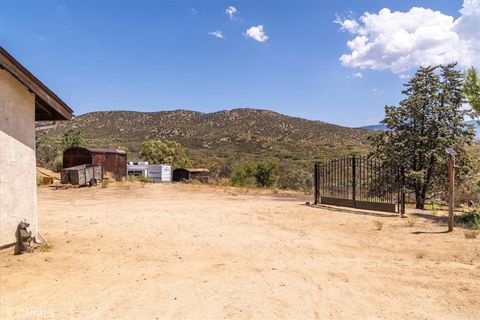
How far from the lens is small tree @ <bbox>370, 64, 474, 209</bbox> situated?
16656 millimetres

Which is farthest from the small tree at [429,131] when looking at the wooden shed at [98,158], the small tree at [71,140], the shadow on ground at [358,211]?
the small tree at [71,140]

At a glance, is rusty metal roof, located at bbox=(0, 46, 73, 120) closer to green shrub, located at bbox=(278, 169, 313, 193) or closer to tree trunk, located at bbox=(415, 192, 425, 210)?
tree trunk, located at bbox=(415, 192, 425, 210)

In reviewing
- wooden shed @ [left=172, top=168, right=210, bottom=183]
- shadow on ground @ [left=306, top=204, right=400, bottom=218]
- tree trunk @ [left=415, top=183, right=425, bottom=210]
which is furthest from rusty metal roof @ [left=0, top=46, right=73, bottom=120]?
wooden shed @ [left=172, top=168, right=210, bottom=183]

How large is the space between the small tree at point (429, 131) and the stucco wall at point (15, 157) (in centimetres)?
1384

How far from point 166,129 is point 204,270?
67.9 meters

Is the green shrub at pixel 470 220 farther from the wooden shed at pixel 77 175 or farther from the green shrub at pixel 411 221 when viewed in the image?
the wooden shed at pixel 77 175

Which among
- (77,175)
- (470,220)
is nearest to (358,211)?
(470,220)

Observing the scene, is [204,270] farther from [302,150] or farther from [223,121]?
[223,121]

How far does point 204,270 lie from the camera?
7016mm

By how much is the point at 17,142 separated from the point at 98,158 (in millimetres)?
25050

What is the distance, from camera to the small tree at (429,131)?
54.6ft

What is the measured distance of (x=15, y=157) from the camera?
25.1 feet

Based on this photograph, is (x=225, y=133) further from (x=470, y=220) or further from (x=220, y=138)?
(x=470, y=220)

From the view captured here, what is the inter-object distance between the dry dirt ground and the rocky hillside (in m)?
40.5
